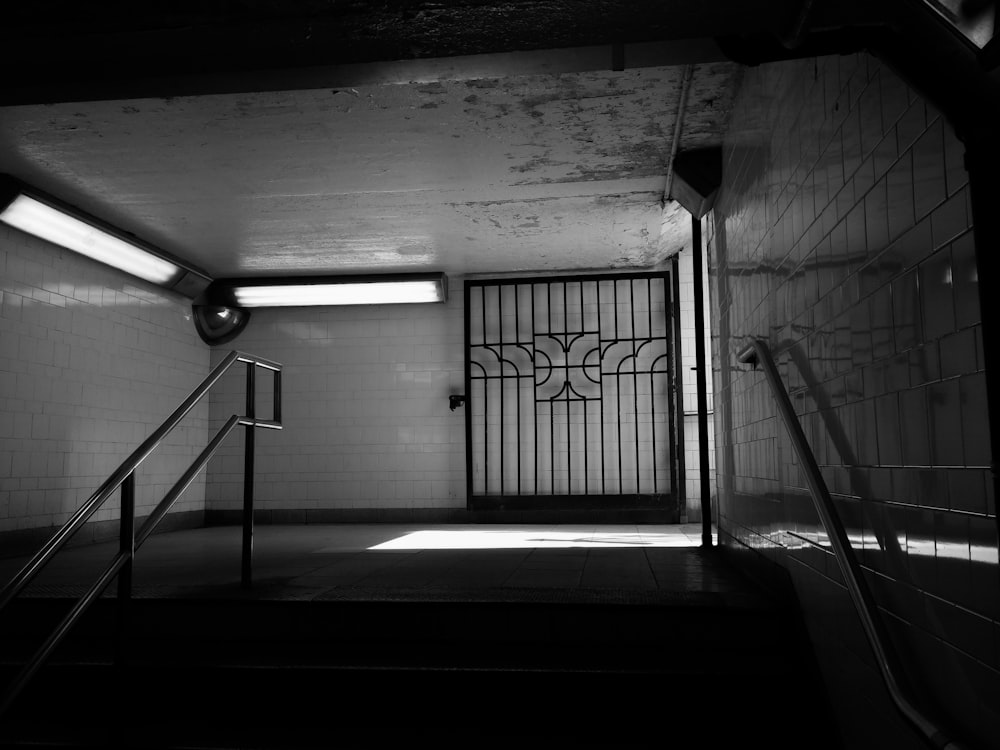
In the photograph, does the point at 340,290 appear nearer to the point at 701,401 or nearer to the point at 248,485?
the point at 701,401

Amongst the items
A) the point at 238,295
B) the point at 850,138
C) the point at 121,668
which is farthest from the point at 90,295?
the point at 850,138

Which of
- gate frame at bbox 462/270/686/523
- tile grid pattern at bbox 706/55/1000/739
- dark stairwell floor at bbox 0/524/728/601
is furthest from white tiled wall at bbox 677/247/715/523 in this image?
tile grid pattern at bbox 706/55/1000/739

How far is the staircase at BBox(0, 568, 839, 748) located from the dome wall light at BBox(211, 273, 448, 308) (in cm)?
439

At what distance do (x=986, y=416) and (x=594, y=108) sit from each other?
9.74 feet

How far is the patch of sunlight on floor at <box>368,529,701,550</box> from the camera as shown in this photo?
16.8ft

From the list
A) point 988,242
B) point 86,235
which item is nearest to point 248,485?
point 988,242

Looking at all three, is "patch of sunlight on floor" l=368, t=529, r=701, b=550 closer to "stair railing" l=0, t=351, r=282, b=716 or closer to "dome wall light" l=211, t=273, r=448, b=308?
"stair railing" l=0, t=351, r=282, b=716

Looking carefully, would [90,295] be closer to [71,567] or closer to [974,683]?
[71,567]

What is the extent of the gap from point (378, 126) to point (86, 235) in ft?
8.86

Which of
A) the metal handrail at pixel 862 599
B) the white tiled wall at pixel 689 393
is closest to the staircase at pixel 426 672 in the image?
the metal handrail at pixel 862 599

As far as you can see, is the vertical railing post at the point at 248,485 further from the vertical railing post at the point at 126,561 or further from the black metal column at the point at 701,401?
the black metal column at the point at 701,401

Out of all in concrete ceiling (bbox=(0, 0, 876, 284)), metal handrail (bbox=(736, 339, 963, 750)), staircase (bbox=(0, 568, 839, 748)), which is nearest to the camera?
metal handrail (bbox=(736, 339, 963, 750))

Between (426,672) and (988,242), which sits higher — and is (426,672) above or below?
below

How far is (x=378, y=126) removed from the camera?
13.3 feet
